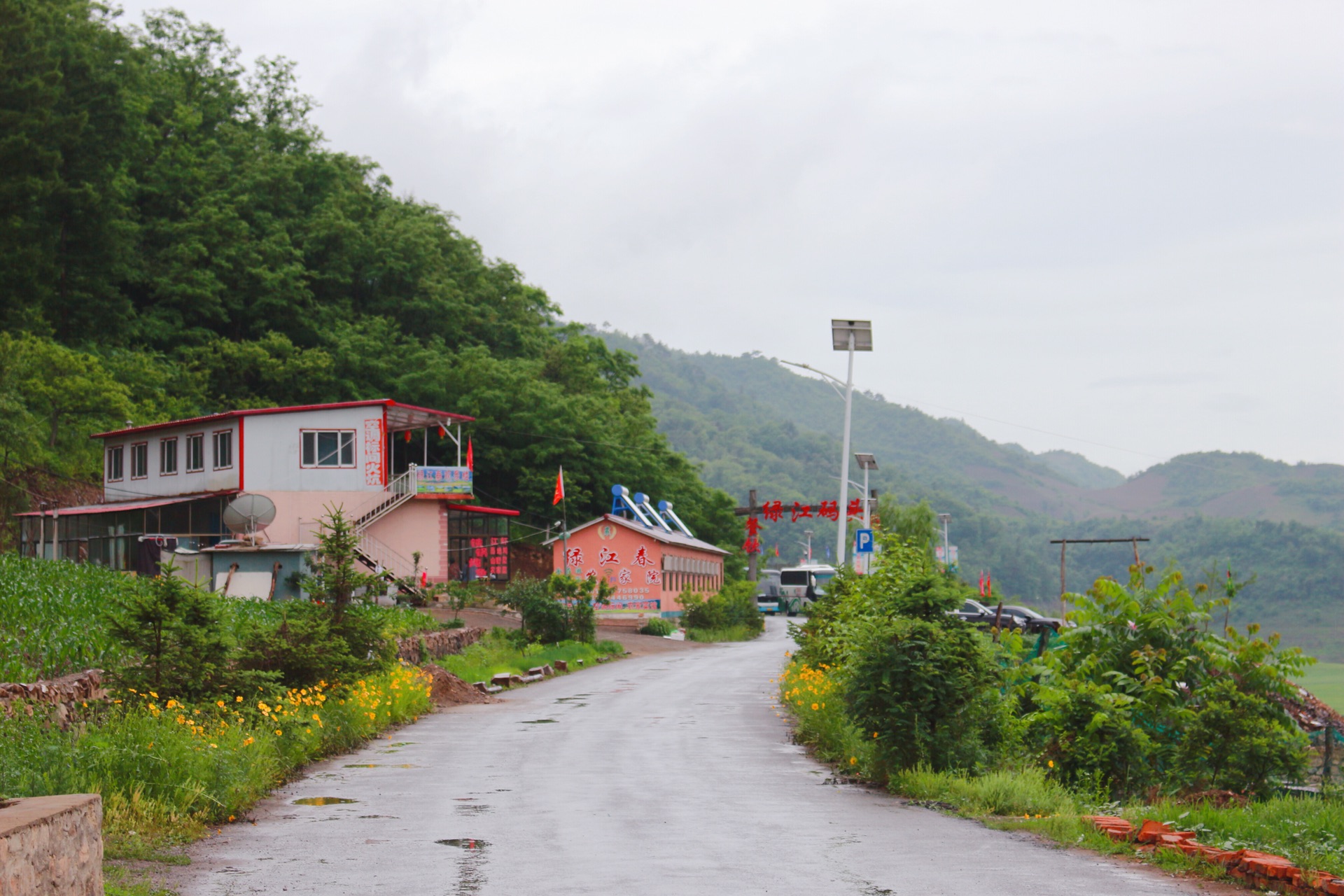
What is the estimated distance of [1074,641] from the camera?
15.6 meters

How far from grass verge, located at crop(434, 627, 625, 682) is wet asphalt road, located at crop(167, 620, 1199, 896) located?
412 inches

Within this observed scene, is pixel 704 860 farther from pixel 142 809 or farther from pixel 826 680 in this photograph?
pixel 826 680

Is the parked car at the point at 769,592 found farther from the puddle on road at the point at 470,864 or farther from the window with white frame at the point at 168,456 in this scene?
the puddle on road at the point at 470,864

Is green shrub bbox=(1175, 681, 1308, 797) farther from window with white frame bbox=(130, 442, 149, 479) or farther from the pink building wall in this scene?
window with white frame bbox=(130, 442, 149, 479)

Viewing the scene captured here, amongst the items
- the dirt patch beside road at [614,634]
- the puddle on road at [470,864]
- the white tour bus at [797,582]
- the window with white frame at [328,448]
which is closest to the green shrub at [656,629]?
the dirt patch beside road at [614,634]

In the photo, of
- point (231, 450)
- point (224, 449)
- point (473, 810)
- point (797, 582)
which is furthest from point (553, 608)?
point (797, 582)

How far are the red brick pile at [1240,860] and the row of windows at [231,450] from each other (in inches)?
1465

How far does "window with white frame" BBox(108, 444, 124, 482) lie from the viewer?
47938 mm

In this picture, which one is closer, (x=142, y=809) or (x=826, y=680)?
(x=142, y=809)

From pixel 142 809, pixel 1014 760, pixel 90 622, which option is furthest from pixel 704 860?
pixel 90 622

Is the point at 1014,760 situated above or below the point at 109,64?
below

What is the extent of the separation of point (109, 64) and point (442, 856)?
62714 mm

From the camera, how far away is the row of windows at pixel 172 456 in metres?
43.3

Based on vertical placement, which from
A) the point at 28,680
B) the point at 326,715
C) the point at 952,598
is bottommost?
the point at 326,715
